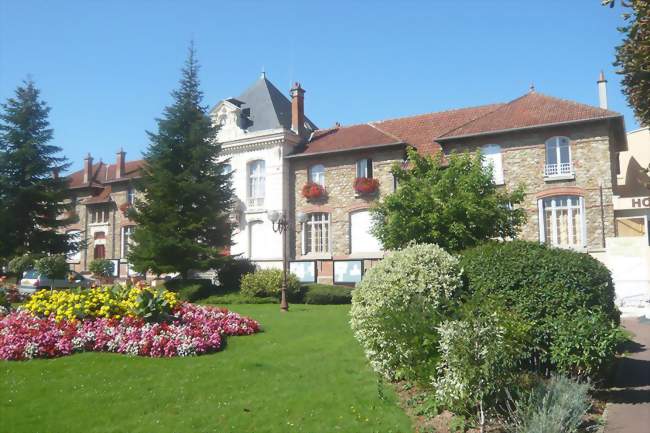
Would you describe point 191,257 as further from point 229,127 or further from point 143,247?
point 229,127

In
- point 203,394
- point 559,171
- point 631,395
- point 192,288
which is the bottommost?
point 631,395

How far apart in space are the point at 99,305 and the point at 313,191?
65.8 feet

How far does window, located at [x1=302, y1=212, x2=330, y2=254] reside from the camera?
30.7 m

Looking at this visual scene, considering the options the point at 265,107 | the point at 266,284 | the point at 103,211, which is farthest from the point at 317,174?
the point at 103,211

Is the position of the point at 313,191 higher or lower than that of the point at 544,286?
higher

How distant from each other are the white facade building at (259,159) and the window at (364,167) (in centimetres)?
468

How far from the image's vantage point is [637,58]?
9.30 meters

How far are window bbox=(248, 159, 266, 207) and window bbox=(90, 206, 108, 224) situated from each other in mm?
15600

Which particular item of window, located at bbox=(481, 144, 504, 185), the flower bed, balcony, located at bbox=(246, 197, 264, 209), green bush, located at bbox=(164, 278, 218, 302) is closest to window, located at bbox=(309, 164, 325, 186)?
balcony, located at bbox=(246, 197, 264, 209)

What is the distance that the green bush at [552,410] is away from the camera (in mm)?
5719

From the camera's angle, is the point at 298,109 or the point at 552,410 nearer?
the point at 552,410

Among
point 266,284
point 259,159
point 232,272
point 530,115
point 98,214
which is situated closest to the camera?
point 266,284

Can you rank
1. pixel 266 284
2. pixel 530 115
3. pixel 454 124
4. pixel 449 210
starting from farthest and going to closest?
pixel 454 124, pixel 530 115, pixel 266 284, pixel 449 210

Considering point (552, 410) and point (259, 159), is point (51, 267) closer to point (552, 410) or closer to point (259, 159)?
point (259, 159)
